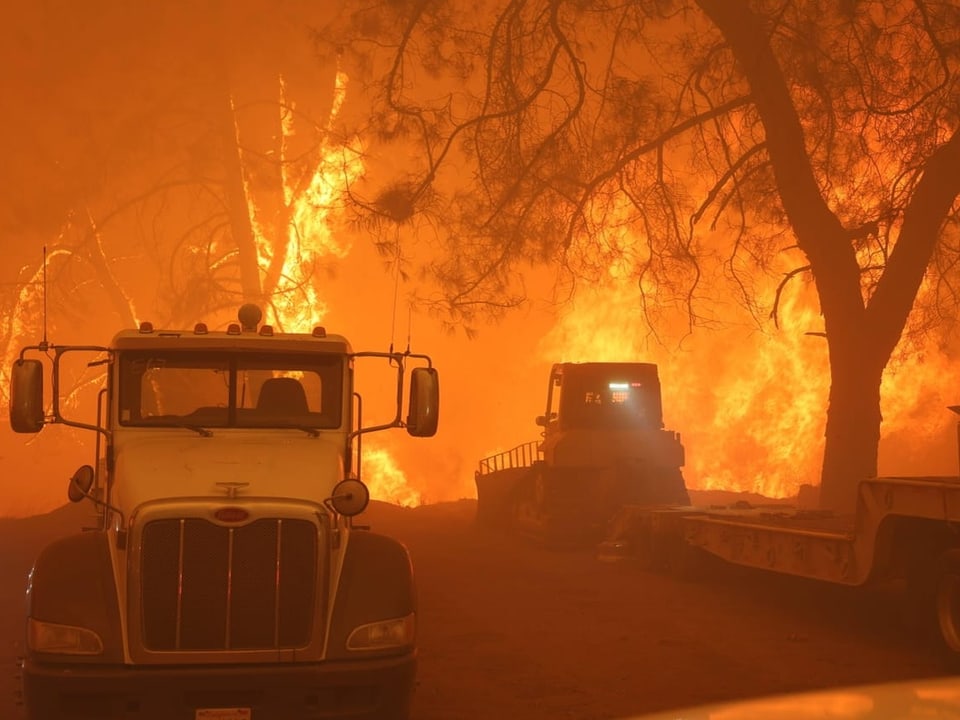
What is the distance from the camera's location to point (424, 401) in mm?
7891

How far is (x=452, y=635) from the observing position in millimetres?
11344

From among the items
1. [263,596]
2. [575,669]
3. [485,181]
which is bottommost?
[575,669]

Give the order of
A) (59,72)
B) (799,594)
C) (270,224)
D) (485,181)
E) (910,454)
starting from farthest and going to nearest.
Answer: (59,72)
(270,224)
(910,454)
(485,181)
(799,594)

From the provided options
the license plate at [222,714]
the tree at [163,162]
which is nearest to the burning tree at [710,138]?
the license plate at [222,714]

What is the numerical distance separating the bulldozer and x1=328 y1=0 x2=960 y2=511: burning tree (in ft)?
7.40

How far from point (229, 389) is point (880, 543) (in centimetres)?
572

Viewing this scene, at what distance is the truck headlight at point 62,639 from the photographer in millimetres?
6352

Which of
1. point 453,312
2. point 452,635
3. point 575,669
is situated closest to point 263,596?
point 575,669

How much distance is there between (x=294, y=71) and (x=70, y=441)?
1550cm

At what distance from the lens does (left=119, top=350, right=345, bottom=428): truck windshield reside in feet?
26.5

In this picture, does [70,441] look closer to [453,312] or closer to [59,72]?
[59,72]

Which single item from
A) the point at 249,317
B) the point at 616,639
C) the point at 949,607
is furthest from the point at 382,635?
the point at 949,607

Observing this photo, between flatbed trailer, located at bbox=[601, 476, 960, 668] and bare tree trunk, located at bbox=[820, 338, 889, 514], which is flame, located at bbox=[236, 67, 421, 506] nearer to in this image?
bare tree trunk, located at bbox=[820, 338, 889, 514]

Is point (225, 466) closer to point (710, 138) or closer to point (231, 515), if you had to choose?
point (231, 515)
